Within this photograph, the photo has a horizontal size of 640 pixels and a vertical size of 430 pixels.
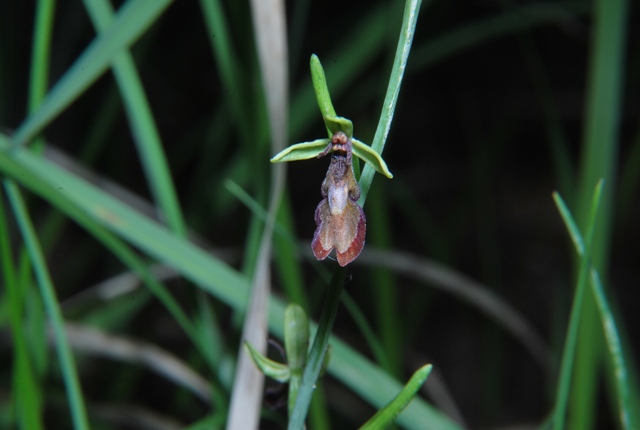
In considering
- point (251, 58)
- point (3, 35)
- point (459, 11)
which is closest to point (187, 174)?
point (3, 35)

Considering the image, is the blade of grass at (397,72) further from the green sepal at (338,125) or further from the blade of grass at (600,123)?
the blade of grass at (600,123)

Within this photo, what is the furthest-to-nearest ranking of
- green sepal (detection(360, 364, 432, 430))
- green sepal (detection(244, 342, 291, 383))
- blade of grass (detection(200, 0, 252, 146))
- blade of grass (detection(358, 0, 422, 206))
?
blade of grass (detection(200, 0, 252, 146)), green sepal (detection(244, 342, 291, 383)), green sepal (detection(360, 364, 432, 430)), blade of grass (detection(358, 0, 422, 206))

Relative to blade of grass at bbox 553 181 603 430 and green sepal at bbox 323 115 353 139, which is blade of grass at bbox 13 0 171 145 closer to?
green sepal at bbox 323 115 353 139

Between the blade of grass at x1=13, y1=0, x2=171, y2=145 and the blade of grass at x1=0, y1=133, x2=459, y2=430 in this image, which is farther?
the blade of grass at x1=0, y1=133, x2=459, y2=430

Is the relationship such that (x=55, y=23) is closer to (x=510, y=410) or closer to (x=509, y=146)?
(x=509, y=146)

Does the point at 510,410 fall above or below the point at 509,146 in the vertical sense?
below

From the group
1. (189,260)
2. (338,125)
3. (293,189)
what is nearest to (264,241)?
(189,260)

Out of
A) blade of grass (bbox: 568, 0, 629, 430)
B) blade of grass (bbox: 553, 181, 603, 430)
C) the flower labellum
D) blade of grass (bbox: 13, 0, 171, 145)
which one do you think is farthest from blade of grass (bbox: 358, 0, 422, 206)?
blade of grass (bbox: 568, 0, 629, 430)
